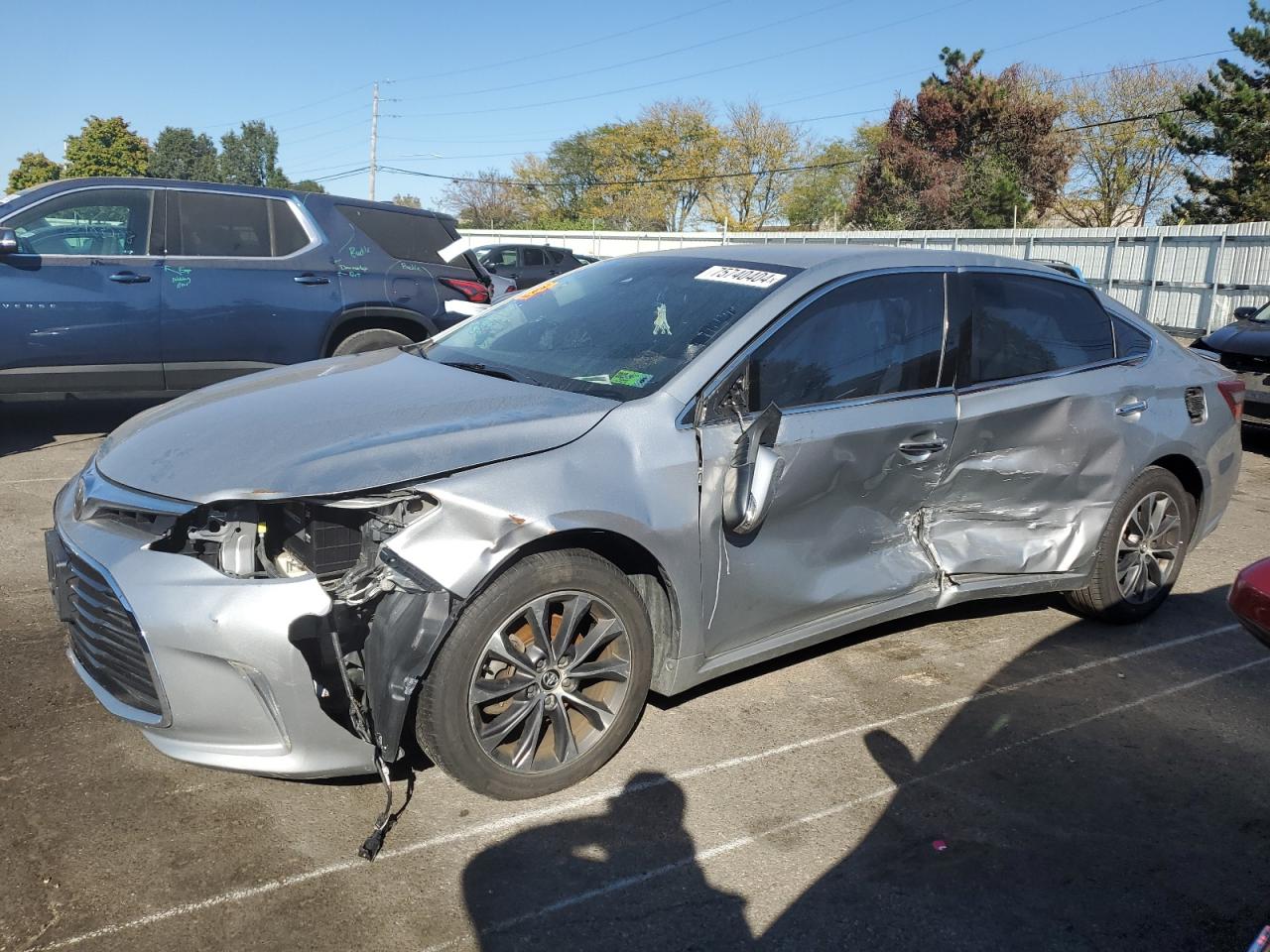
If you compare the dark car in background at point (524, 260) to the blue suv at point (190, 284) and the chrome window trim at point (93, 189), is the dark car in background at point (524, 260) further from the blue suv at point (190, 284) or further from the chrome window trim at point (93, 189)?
the chrome window trim at point (93, 189)

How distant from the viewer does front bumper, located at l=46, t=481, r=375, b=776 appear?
266 centimetres

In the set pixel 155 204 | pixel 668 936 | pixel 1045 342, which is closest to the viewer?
pixel 668 936

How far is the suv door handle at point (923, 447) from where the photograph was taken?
3838 millimetres

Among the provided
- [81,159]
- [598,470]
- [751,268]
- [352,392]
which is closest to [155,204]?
[352,392]

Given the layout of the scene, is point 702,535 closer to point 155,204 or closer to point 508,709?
point 508,709

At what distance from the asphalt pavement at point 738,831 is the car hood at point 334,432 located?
0.97 meters

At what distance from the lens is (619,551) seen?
10.4ft

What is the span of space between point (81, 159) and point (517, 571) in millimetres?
76756

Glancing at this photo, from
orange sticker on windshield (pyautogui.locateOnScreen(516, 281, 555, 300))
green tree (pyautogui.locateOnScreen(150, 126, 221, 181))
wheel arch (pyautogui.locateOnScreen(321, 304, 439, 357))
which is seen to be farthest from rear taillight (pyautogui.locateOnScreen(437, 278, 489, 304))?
green tree (pyautogui.locateOnScreen(150, 126, 221, 181))

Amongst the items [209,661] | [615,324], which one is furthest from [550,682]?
[615,324]

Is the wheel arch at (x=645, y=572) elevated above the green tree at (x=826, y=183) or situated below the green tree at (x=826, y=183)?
below

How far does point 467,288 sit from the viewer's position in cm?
827

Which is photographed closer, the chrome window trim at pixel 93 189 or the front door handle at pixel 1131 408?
the front door handle at pixel 1131 408

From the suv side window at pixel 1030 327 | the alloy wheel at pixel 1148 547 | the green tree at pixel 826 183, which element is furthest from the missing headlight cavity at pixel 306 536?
the green tree at pixel 826 183
